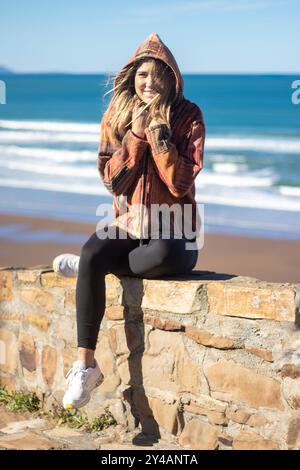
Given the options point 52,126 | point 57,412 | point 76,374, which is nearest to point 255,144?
point 52,126

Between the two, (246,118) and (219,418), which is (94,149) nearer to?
(246,118)

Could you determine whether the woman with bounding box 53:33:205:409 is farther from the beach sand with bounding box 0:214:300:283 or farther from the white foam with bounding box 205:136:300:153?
the white foam with bounding box 205:136:300:153

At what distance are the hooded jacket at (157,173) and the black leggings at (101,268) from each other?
106 mm

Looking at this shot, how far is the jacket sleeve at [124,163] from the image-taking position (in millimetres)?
3854

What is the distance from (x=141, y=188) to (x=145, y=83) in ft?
1.58

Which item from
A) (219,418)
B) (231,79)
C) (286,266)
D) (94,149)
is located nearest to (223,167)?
(94,149)

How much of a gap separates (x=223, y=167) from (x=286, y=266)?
9086 mm

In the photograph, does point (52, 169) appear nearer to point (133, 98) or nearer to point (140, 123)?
point (133, 98)

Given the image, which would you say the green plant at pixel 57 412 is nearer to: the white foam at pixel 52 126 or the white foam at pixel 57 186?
the white foam at pixel 57 186

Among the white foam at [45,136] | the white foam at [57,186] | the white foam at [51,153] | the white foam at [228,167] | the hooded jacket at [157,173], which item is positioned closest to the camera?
the hooded jacket at [157,173]

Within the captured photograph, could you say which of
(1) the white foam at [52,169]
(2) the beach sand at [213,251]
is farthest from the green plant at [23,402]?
(1) the white foam at [52,169]

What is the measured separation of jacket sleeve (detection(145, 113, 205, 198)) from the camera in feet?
12.3

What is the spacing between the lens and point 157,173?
3.89 m

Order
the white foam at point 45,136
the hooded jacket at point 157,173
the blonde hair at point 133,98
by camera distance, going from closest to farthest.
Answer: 1. the hooded jacket at point 157,173
2. the blonde hair at point 133,98
3. the white foam at point 45,136
